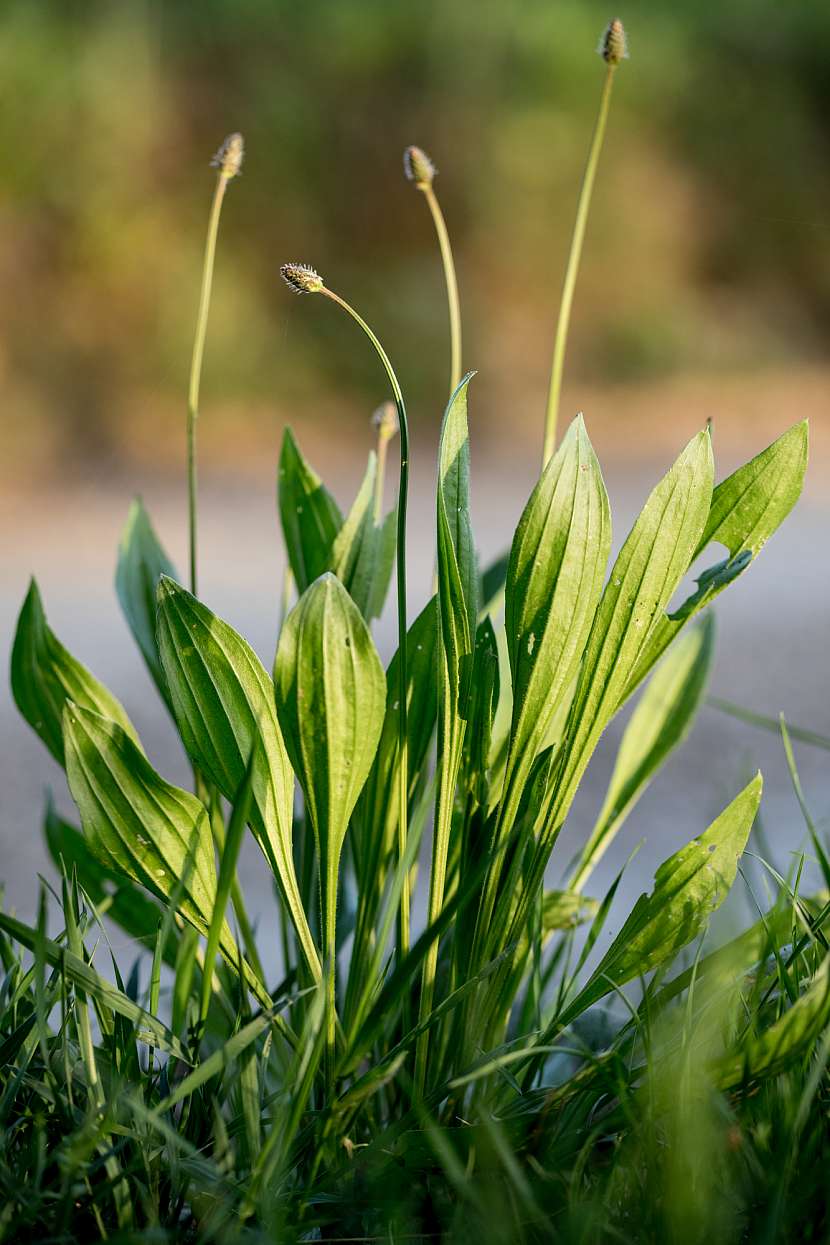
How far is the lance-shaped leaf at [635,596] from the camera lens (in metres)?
0.26

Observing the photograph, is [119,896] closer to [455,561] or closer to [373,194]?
[455,561]

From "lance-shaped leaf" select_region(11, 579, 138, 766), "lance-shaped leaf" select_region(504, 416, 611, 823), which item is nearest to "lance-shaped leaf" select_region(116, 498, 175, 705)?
"lance-shaped leaf" select_region(11, 579, 138, 766)

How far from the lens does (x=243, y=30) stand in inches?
85.7

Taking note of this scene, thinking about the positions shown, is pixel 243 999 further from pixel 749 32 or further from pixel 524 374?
pixel 749 32

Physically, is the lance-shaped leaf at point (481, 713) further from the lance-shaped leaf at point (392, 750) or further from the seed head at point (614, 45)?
the seed head at point (614, 45)

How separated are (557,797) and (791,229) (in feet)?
7.83

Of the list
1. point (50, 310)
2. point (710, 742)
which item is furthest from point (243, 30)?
point (710, 742)

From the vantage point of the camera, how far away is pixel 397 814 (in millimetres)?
312

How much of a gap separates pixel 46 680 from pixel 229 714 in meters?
0.08

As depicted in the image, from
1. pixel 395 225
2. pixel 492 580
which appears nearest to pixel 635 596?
pixel 492 580

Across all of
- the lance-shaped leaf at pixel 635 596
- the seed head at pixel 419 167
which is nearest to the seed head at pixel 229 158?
the seed head at pixel 419 167

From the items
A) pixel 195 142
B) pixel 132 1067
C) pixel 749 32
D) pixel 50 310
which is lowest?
pixel 132 1067

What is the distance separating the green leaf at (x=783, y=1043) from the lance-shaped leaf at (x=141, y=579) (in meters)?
0.20

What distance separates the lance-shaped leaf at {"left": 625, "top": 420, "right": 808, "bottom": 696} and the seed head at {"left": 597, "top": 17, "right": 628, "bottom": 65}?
0.11 m
